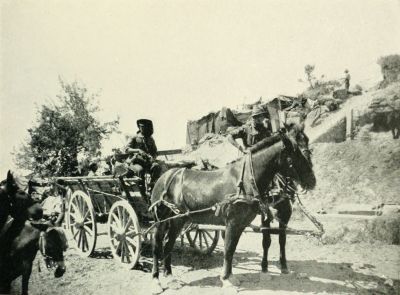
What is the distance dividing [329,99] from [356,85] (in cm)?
325

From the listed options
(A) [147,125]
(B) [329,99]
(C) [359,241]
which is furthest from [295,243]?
(B) [329,99]

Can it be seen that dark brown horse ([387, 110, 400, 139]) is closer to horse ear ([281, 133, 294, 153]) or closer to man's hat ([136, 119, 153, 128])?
horse ear ([281, 133, 294, 153])

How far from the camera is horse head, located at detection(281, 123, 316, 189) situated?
486 centimetres

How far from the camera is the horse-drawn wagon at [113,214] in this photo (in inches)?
252

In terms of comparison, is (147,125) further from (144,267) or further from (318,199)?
(318,199)

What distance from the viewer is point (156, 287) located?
17.3ft

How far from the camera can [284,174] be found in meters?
5.14

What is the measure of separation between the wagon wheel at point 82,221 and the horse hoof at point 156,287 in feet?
7.38

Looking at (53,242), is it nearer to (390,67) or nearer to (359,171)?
(359,171)

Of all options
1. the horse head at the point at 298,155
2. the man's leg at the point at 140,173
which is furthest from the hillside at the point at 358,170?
the horse head at the point at 298,155

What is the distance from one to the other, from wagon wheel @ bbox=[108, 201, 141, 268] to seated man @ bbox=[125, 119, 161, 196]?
20.3 inches

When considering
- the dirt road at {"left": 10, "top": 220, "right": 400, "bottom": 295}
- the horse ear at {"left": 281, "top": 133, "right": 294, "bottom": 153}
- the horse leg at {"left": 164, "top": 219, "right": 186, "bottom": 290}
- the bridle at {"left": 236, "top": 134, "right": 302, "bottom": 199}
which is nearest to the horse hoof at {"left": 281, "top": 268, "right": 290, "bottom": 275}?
the dirt road at {"left": 10, "top": 220, "right": 400, "bottom": 295}

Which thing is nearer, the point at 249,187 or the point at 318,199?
the point at 249,187

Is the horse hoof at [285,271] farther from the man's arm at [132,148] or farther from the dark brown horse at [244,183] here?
the man's arm at [132,148]
